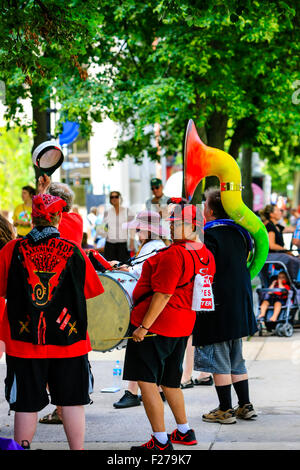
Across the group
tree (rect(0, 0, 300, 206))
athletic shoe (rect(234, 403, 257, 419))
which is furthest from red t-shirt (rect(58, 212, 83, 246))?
tree (rect(0, 0, 300, 206))

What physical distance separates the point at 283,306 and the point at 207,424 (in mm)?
5129

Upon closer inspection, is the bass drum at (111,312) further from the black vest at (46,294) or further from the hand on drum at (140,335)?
the black vest at (46,294)

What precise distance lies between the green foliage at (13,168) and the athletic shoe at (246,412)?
156 feet

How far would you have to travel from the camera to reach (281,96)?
18.7 meters

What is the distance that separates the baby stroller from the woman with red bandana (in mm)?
6784

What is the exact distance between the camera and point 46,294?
488cm

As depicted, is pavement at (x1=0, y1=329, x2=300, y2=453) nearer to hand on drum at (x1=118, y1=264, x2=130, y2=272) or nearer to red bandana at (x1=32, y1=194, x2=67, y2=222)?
hand on drum at (x1=118, y1=264, x2=130, y2=272)

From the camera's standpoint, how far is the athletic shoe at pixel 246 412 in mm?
6746

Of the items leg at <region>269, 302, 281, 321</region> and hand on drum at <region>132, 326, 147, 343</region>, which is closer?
hand on drum at <region>132, 326, 147, 343</region>

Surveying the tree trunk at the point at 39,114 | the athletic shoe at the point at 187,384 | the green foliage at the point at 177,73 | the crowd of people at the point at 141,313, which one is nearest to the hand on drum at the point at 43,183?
the crowd of people at the point at 141,313

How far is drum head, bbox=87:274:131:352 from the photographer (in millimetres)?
6688

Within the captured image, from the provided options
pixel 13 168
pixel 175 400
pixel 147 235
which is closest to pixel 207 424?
pixel 175 400

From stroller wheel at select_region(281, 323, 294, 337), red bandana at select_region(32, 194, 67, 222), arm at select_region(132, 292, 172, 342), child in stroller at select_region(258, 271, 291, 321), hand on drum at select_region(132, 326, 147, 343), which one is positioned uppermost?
red bandana at select_region(32, 194, 67, 222)

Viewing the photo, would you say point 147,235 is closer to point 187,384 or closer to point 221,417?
point 221,417
